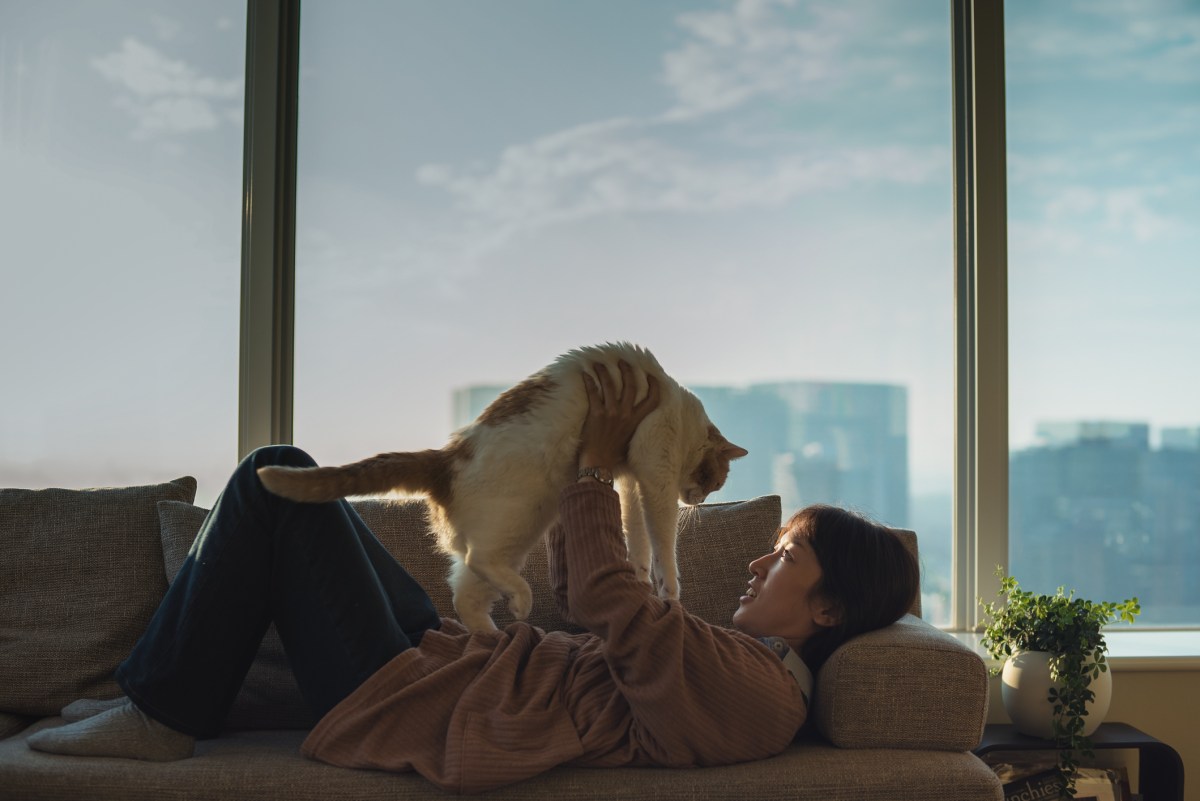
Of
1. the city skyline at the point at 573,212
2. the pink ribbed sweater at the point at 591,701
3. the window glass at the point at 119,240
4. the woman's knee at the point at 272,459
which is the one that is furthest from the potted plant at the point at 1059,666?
the window glass at the point at 119,240

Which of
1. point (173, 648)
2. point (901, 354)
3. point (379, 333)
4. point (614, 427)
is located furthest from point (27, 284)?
point (901, 354)

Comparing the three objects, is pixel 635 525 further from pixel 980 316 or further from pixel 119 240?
pixel 119 240

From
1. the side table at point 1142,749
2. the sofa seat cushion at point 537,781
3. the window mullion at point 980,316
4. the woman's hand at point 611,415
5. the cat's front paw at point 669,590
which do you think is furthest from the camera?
the window mullion at point 980,316

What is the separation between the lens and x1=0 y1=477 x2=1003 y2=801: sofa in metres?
1.48

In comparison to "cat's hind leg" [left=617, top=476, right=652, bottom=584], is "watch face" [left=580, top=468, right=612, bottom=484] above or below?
above

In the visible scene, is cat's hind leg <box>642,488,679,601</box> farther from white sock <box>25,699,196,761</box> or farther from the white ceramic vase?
the white ceramic vase

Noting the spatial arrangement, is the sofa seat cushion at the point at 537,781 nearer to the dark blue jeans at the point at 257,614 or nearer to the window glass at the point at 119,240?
the dark blue jeans at the point at 257,614

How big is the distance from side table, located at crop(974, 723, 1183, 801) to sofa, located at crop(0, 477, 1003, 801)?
0.56 m

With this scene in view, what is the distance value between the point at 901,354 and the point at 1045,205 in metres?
0.65

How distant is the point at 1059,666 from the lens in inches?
86.7

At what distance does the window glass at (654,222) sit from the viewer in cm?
277

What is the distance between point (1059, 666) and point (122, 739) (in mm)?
1931

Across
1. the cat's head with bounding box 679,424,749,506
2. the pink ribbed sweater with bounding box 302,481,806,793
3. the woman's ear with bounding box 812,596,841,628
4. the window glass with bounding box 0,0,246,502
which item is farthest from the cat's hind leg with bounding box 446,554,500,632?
the window glass with bounding box 0,0,246,502

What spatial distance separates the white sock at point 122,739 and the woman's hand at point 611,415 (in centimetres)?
80
